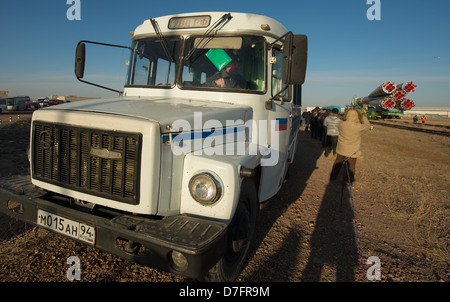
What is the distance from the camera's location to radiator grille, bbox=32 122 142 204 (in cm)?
219

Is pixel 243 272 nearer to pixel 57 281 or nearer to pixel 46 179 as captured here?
pixel 57 281

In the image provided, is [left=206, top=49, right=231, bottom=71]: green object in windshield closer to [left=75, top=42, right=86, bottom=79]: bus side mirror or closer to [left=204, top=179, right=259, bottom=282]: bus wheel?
[left=204, top=179, right=259, bottom=282]: bus wheel

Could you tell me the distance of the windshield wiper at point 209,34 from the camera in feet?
11.1

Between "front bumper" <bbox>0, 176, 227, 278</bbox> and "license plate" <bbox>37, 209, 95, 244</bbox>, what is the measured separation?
0.15ft

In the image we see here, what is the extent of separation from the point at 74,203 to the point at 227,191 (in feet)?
5.15

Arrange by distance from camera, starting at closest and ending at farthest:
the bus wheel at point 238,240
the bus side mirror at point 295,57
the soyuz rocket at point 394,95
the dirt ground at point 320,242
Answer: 1. the bus wheel at point 238,240
2. the dirt ground at point 320,242
3. the bus side mirror at point 295,57
4. the soyuz rocket at point 394,95

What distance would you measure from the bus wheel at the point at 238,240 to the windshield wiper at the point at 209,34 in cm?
186

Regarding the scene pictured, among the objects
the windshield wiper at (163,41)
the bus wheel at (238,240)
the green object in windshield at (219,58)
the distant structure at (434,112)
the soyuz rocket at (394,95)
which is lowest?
the bus wheel at (238,240)

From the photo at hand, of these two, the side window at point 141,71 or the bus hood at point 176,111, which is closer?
the bus hood at point 176,111

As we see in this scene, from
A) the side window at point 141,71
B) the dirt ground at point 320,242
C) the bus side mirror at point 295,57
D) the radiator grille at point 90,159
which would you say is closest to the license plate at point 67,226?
the radiator grille at point 90,159

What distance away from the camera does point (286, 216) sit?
4426mm

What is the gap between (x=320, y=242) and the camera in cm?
363

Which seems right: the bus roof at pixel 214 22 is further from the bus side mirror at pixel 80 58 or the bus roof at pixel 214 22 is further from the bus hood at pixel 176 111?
the bus side mirror at pixel 80 58
